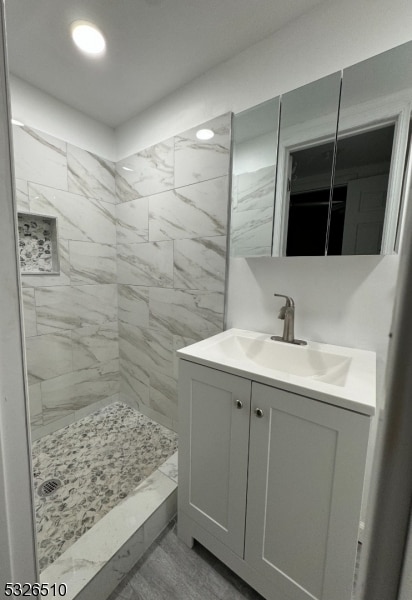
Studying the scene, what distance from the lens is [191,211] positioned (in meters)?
1.56

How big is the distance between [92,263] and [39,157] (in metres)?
0.75

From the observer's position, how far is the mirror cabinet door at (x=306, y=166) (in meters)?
1.10

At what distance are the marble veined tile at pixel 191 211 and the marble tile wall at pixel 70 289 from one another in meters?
0.51

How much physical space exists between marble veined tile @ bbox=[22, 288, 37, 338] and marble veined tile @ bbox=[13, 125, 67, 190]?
0.72m

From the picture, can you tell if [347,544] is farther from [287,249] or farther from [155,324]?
[155,324]

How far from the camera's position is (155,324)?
73.9 inches

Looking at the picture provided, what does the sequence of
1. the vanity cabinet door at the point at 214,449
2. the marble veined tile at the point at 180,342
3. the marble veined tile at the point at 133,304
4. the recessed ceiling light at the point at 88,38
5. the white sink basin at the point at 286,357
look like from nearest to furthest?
the vanity cabinet door at the point at 214,449, the white sink basin at the point at 286,357, the recessed ceiling light at the point at 88,38, the marble veined tile at the point at 180,342, the marble veined tile at the point at 133,304

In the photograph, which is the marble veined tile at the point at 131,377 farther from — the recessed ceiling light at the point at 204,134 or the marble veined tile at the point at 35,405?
the recessed ceiling light at the point at 204,134

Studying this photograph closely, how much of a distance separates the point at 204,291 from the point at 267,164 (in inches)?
30.5

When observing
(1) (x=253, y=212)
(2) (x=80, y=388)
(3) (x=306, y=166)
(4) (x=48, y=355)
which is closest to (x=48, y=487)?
(2) (x=80, y=388)

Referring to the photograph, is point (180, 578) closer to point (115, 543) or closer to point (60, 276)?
point (115, 543)

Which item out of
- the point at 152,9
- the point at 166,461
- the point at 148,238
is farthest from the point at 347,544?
the point at 152,9

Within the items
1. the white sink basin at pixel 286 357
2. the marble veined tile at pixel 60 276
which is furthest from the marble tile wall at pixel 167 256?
the marble veined tile at pixel 60 276

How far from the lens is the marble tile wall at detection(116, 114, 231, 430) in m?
1.47
